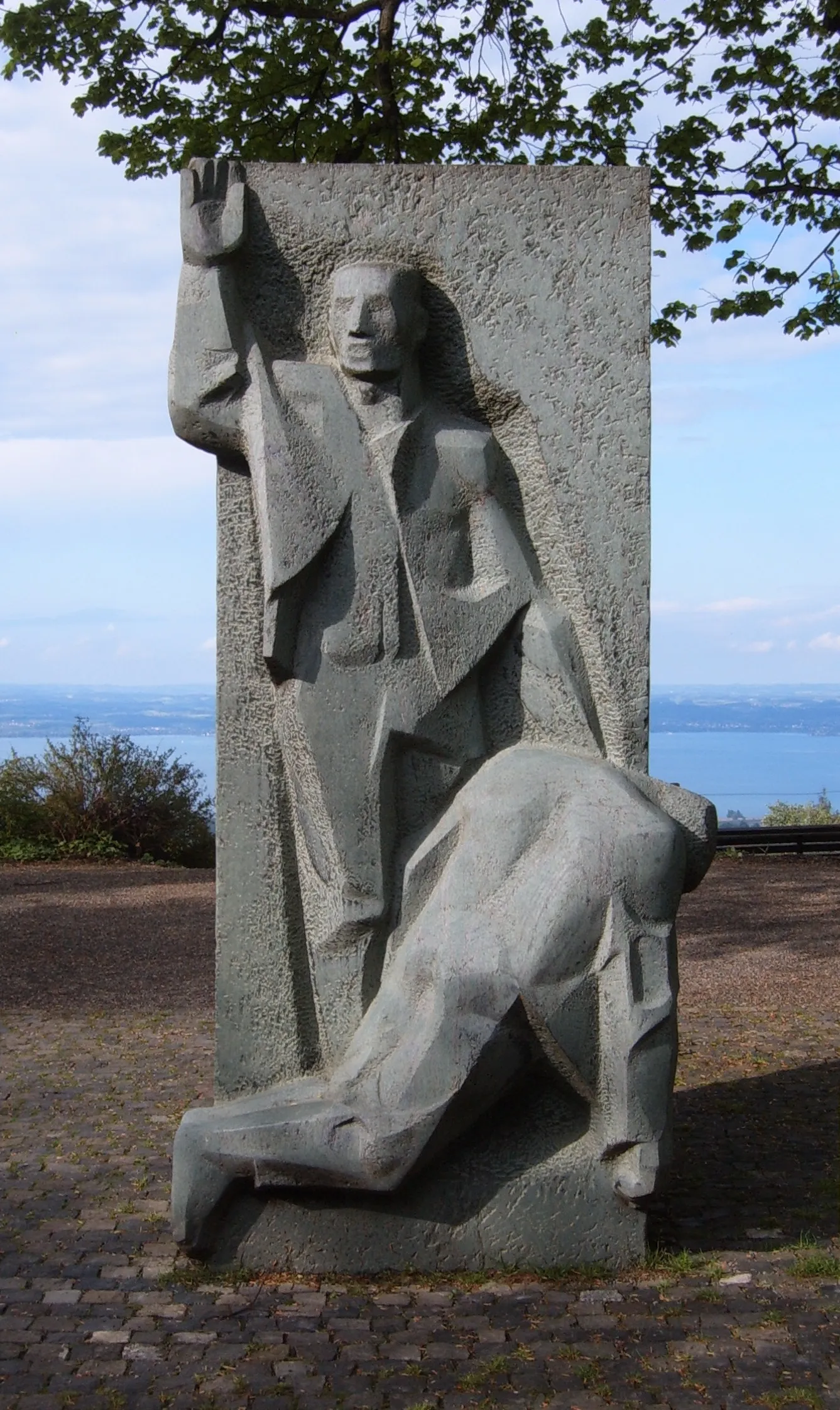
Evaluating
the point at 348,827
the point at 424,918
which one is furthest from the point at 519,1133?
the point at 348,827

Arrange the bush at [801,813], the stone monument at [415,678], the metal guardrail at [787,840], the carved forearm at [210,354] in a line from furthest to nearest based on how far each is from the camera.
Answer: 1. the bush at [801,813]
2. the metal guardrail at [787,840]
3. the carved forearm at [210,354]
4. the stone monument at [415,678]

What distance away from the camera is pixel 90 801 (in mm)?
15172

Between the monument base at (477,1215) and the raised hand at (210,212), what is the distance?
258 cm

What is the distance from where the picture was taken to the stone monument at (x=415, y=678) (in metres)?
4.39

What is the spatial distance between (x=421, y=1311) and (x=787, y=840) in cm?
1291

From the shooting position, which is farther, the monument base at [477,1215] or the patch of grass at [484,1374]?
the monument base at [477,1215]

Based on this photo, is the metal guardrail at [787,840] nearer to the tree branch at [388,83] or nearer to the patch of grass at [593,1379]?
the tree branch at [388,83]

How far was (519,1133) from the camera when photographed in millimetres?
4523

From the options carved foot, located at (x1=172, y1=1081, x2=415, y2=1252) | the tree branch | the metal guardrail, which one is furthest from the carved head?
the metal guardrail

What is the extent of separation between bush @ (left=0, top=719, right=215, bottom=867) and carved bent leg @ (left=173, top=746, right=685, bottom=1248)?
10.9 meters

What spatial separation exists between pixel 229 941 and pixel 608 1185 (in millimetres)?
1313

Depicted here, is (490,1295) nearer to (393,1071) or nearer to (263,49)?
(393,1071)

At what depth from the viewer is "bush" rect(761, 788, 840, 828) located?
61.6ft

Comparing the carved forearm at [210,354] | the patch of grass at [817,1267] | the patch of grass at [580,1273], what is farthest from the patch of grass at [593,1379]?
the carved forearm at [210,354]
